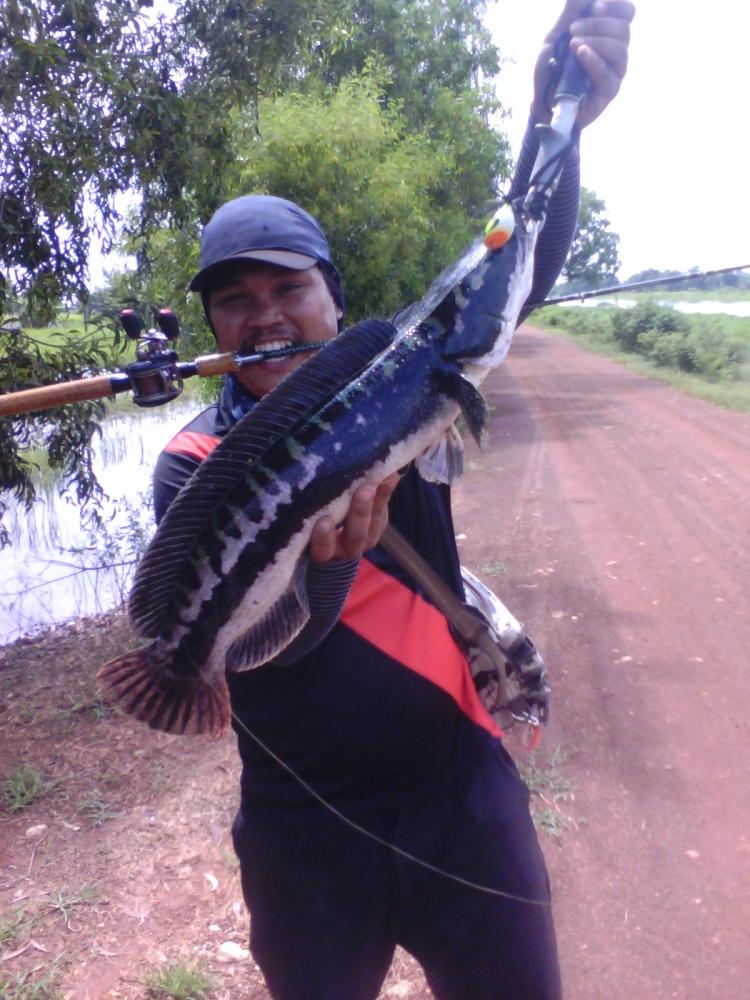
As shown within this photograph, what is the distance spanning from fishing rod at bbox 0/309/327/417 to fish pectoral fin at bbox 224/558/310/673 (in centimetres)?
64

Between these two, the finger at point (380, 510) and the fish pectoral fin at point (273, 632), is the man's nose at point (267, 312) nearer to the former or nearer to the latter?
the finger at point (380, 510)

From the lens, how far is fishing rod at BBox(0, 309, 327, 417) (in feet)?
7.34

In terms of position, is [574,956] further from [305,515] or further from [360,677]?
[305,515]

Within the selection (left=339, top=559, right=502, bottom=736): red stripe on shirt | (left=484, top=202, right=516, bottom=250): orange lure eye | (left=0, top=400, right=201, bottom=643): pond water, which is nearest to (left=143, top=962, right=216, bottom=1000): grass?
(left=339, top=559, right=502, bottom=736): red stripe on shirt

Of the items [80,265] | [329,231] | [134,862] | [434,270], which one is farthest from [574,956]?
[434,270]

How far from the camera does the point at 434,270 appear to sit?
14586mm

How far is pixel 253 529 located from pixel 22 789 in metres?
3.57

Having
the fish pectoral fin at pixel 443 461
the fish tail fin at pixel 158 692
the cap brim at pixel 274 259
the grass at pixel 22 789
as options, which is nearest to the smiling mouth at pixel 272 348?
the cap brim at pixel 274 259

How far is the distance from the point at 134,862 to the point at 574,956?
2.01 metres

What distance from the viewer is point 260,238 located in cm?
199

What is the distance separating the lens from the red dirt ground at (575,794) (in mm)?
3279

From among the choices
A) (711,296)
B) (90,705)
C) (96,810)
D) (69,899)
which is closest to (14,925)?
(69,899)

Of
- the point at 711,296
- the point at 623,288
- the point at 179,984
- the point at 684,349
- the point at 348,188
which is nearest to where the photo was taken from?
the point at 623,288

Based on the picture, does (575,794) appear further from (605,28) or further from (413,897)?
(605,28)
